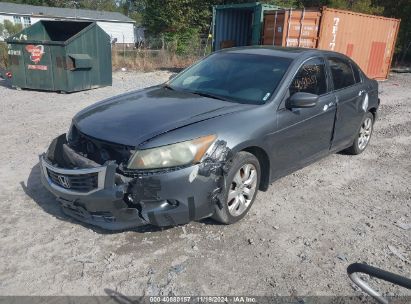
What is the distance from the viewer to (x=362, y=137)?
19.1 ft

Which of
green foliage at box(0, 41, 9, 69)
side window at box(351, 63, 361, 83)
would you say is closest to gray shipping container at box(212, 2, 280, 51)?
green foliage at box(0, 41, 9, 69)

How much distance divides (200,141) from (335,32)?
A: 12.1 meters

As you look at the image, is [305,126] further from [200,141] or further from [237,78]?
[200,141]

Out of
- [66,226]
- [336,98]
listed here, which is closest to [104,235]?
[66,226]

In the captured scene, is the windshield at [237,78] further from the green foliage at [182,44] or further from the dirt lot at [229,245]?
the green foliage at [182,44]

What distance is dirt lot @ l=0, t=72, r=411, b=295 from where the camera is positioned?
2730 millimetres

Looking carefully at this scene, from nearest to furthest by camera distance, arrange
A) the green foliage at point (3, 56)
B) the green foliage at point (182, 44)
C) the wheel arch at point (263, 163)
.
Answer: the wheel arch at point (263, 163) < the green foliage at point (3, 56) < the green foliage at point (182, 44)

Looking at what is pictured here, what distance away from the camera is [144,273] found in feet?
9.25

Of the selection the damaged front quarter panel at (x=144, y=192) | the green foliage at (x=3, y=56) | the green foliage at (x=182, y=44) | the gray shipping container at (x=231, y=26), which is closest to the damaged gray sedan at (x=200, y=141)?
the damaged front quarter panel at (x=144, y=192)

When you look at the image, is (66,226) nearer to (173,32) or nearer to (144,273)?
(144,273)

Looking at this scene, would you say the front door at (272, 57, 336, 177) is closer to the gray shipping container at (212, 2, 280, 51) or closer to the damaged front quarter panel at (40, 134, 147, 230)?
the damaged front quarter panel at (40, 134, 147, 230)

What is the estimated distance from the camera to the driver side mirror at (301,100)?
3764 millimetres

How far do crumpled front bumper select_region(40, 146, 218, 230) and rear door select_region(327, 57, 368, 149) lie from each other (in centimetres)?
255

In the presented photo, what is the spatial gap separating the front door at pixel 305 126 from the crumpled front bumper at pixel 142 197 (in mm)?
1142
